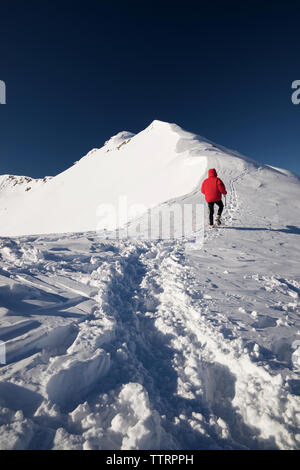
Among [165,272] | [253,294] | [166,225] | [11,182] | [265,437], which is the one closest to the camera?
[265,437]

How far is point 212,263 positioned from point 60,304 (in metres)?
3.73

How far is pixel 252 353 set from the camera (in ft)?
9.22

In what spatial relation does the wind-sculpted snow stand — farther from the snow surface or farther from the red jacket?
the red jacket

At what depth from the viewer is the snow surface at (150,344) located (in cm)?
219

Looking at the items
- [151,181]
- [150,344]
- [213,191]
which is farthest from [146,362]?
[151,181]

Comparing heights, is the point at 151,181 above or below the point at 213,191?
above

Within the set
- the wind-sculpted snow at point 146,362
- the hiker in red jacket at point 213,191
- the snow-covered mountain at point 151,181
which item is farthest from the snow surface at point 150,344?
the snow-covered mountain at point 151,181

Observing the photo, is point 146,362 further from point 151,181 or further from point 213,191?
point 151,181

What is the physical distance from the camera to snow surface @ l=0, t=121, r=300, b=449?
2189 mm

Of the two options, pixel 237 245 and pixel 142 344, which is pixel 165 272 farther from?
pixel 237 245

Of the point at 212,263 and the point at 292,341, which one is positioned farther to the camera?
the point at 212,263

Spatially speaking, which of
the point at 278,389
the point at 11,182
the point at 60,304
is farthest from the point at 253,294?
the point at 11,182

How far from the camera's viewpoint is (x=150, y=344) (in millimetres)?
3385

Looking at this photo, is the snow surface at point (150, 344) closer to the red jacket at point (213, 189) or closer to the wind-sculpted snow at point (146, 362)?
the wind-sculpted snow at point (146, 362)
